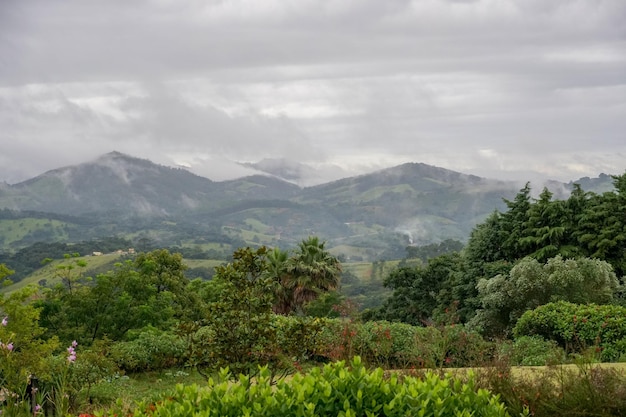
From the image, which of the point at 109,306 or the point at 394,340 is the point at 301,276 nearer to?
the point at 109,306

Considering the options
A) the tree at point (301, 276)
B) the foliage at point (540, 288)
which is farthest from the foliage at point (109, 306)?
the foliage at point (540, 288)

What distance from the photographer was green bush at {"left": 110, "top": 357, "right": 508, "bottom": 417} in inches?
203

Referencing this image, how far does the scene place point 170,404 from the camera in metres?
5.39

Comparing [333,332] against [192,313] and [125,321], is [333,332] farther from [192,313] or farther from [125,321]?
[192,313]

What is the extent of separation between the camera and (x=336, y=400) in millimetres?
5453

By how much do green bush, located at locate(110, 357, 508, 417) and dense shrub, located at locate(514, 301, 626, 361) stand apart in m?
9.14

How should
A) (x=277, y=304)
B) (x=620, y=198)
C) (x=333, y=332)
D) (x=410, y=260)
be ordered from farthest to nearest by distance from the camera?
1. (x=410, y=260)
2. (x=277, y=304)
3. (x=620, y=198)
4. (x=333, y=332)

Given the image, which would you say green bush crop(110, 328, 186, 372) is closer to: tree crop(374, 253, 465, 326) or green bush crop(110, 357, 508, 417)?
green bush crop(110, 357, 508, 417)

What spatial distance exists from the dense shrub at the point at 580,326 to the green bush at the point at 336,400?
9141 mm

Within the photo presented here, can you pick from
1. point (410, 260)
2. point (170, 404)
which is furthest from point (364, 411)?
point (410, 260)

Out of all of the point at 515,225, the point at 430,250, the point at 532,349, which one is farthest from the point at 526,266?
the point at 430,250

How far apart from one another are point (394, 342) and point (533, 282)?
8.79 meters

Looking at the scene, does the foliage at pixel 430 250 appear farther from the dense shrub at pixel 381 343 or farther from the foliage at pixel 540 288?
the dense shrub at pixel 381 343

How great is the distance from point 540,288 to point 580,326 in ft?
25.7
